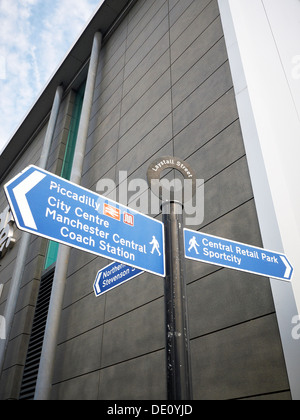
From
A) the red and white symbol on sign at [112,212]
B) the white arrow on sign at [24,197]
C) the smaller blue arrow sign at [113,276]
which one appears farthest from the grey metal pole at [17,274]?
the white arrow on sign at [24,197]

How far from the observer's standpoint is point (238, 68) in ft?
21.5

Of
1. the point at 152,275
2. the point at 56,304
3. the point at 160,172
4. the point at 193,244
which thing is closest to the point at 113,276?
the point at 193,244

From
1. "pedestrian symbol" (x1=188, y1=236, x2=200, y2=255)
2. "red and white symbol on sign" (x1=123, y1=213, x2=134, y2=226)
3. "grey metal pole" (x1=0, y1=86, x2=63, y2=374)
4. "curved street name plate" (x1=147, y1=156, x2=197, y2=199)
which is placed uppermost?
"grey metal pole" (x1=0, y1=86, x2=63, y2=374)

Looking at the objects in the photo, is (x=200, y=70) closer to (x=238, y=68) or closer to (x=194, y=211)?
(x=238, y=68)

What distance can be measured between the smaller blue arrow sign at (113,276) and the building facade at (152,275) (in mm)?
2257

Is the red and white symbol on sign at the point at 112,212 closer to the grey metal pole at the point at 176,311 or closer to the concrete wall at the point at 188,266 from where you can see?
the grey metal pole at the point at 176,311

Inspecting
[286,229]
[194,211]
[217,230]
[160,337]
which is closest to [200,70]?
[194,211]

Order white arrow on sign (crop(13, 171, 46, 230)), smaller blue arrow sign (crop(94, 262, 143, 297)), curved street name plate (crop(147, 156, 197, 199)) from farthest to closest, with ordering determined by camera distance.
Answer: smaller blue arrow sign (crop(94, 262, 143, 297)) → curved street name plate (crop(147, 156, 197, 199)) → white arrow on sign (crop(13, 171, 46, 230))

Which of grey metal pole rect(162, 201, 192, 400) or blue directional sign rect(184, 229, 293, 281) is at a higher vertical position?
blue directional sign rect(184, 229, 293, 281)

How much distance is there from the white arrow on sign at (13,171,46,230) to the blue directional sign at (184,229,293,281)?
126 centimetres


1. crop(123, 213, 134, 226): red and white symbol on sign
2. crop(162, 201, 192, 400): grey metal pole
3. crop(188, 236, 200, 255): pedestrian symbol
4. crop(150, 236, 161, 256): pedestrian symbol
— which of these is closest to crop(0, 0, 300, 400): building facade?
crop(188, 236, 200, 255): pedestrian symbol

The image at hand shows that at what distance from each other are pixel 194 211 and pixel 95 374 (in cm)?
367

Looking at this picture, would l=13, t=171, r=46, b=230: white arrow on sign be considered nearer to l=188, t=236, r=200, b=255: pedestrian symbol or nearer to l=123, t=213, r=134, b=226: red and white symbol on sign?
l=123, t=213, r=134, b=226: red and white symbol on sign

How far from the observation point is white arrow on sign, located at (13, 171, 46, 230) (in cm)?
223
